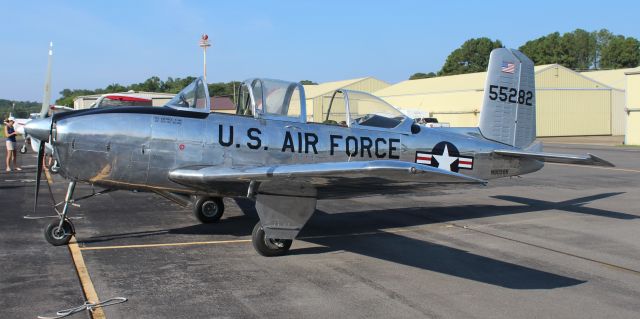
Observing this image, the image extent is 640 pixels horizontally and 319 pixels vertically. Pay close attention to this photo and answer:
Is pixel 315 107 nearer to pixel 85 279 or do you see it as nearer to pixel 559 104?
pixel 85 279

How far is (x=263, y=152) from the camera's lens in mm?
7410

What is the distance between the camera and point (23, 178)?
1553 cm

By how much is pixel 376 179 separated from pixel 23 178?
13172 millimetres

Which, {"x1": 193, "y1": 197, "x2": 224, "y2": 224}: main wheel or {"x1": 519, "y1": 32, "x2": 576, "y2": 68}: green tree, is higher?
{"x1": 519, "y1": 32, "x2": 576, "y2": 68}: green tree

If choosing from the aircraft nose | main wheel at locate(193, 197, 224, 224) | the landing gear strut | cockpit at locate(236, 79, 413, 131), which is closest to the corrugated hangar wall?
cockpit at locate(236, 79, 413, 131)

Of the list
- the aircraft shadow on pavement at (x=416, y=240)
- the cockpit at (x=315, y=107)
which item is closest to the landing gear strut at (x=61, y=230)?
the aircraft shadow on pavement at (x=416, y=240)

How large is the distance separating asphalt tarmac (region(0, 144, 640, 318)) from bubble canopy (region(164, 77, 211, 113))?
5.90 feet

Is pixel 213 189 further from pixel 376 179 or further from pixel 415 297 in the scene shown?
pixel 415 297

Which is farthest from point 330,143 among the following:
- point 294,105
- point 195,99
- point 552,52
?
point 552,52

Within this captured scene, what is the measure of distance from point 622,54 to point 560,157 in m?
100

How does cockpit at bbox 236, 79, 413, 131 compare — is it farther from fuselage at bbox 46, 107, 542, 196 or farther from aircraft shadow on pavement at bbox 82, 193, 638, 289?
aircraft shadow on pavement at bbox 82, 193, 638, 289

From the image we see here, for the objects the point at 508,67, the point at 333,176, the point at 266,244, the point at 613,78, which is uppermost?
the point at 613,78

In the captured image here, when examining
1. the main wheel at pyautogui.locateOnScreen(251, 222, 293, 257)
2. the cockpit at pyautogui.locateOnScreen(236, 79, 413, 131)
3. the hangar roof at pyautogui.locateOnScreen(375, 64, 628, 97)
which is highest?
the hangar roof at pyautogui.locateOnScreen(375, 64, 628, 97)

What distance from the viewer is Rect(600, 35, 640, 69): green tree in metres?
93.0
